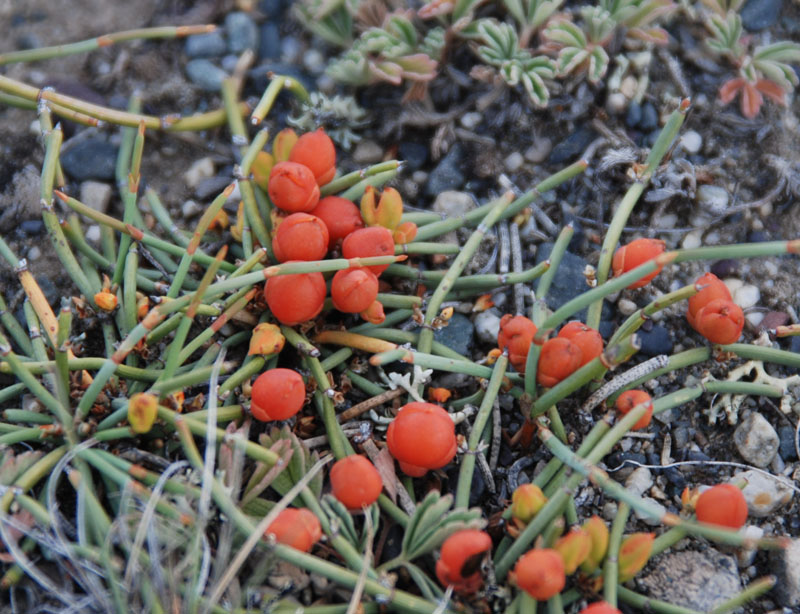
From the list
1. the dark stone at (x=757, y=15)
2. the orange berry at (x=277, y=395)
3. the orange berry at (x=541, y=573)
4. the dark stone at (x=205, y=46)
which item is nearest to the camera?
the orange berry at (x=541, y=573)

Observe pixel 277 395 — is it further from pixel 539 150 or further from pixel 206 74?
pixel 206 74

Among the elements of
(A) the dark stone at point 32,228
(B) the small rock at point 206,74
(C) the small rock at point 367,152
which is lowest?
(A) the dark stone at point 32,228

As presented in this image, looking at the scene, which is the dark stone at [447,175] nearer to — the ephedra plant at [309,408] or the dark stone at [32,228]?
the ephedra plant at [309,408]

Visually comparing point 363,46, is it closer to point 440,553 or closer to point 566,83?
point 566,83

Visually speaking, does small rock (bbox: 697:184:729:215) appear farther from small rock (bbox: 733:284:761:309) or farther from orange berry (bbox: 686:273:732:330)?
orange berry (bbox: 686:273:732:330)

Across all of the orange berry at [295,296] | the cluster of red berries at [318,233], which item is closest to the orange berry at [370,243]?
the cluster of red berries at [318,233]

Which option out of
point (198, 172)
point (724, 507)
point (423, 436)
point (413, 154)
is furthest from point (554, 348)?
point (198, 172)

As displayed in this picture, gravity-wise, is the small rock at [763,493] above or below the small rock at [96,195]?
below
